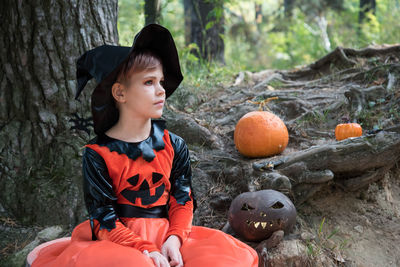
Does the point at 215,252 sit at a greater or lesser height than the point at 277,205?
greater

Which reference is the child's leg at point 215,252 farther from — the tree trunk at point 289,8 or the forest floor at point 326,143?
the tree trunk at point 289,8

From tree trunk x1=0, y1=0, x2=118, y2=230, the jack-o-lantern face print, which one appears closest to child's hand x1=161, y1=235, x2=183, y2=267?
the jack-o-lantern face print

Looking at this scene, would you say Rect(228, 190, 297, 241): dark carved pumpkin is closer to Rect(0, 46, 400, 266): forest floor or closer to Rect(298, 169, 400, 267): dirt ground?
Rect(0, 46, 400, 266): forest floor

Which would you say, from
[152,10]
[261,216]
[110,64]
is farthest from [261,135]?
[152,10]

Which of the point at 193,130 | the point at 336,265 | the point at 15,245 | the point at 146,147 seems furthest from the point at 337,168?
the point at 15,245

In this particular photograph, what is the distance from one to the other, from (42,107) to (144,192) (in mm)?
1463

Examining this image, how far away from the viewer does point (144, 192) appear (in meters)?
2.02

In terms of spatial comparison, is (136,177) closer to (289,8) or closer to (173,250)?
(173,250)

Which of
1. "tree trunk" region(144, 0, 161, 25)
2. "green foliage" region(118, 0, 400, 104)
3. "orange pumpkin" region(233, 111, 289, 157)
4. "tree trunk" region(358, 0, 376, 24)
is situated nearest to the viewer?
"orange pumpkin" region(233, 111, 289, 157)

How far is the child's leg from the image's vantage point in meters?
1.72

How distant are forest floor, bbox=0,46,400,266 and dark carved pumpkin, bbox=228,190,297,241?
135mm

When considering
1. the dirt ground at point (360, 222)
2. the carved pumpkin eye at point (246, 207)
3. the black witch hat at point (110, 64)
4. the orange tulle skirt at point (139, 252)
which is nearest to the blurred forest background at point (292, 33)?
the dirt ground at point (360, 222)

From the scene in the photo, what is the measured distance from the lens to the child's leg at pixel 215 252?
67.8 inches

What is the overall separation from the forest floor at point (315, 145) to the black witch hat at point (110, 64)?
1.29 meters
